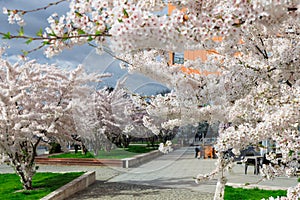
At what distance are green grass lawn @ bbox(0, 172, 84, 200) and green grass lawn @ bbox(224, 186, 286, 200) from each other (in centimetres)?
432

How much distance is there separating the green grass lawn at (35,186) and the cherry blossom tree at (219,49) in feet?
14.2

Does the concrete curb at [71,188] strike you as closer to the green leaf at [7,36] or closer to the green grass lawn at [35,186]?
the green grass lawn at [35,186]

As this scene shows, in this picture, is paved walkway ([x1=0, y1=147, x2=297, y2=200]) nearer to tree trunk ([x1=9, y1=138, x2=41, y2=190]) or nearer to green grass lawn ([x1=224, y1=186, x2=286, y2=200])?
green grass lawn ([x1=224, y1=186, x2=286, y2=200])

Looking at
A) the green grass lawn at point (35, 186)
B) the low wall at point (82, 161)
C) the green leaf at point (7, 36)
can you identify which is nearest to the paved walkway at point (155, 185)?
the green grass lawn at point (35, 186)

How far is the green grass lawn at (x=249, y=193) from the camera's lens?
7464 mm

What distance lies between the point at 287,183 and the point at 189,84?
21.6 ft

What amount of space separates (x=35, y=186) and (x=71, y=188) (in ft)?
3.79

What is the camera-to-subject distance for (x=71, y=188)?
28.6ft

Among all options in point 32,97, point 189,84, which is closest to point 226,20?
point 189,84

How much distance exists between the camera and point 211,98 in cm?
489

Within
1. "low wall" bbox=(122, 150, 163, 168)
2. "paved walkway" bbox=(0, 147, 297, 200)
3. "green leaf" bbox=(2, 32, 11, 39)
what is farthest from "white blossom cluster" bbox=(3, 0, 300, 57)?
"low wall" bbox=(122, 150, 163, 168)

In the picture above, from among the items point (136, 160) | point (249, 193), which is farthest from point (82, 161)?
point (249, 193)

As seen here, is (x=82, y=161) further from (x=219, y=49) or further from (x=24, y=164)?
(x=219, y=49)

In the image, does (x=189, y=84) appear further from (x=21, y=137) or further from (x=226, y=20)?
(x=21, y=137)
